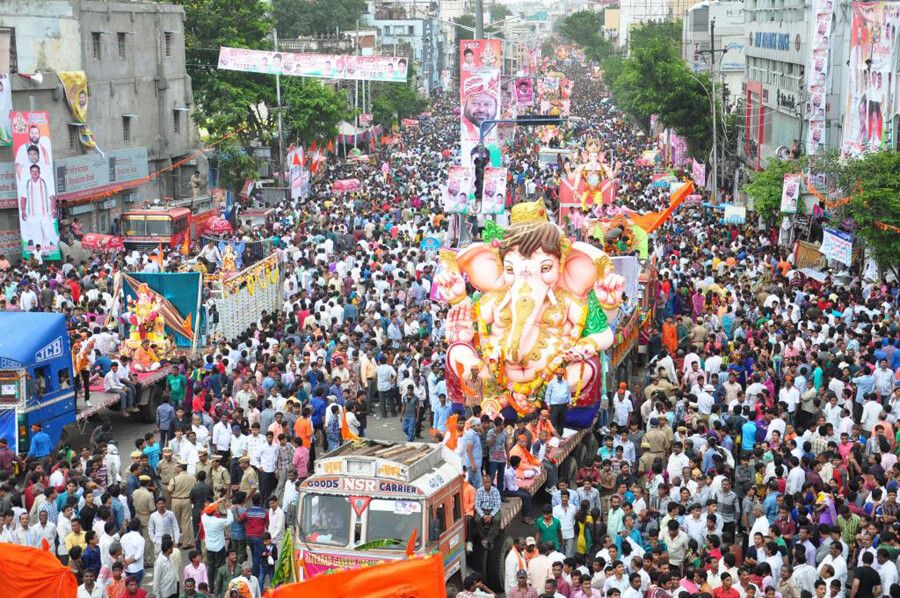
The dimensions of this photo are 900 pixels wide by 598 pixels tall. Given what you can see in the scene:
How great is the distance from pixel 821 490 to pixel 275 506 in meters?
5.62

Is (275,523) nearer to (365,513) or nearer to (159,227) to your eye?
(365,513)

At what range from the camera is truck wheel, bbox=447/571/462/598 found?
44.3 ft

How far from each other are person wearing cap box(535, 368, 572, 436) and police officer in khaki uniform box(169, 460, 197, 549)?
16.3 feet

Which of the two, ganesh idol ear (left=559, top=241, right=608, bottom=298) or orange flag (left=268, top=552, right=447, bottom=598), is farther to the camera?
ganesh idol ear (left=559, top=241, right=608, bottom=298)

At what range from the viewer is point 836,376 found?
66.6ft

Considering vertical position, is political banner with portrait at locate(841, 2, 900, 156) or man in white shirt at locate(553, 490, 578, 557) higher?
political banner with portrait at locate(841, 2, 900, 156)

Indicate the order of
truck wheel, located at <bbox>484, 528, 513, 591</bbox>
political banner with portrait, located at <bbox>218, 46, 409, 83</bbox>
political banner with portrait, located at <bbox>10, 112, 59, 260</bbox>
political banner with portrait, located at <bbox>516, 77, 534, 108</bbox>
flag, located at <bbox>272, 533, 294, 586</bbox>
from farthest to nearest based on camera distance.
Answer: political banner with portrait, located at <bbox>516, 77, 534, 108</bbox> → political banner with portrait, located at <bbox>218, 46, 409, 83</bbox> → political banner with portrait, located at <bbox>10, 112, 59, 260</bbox> → truck wheel, located at <bbox>484, 528, 513, 591</bbox> → flag, located at <bbox>272, 533, 294, 586</bbox>

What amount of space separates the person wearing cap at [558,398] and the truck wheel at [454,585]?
524cm

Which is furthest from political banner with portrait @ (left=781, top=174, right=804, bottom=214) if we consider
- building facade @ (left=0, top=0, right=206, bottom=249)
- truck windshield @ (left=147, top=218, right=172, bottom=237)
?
building facade @ (left=0, top=0, right=206, bottom=249)

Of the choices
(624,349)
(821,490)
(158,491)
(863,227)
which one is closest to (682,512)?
(821,490)

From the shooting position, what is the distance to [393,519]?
12.8 meters

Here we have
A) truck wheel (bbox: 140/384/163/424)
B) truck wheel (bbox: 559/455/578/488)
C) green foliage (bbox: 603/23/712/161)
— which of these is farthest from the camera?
green foliage (bbox: 603/23/712/161)

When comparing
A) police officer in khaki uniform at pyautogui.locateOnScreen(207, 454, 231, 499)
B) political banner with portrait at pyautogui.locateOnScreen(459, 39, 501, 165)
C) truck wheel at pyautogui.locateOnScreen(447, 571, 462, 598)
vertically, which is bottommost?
truck wheel at pyautogui.locateOnScreen(447, 571, 462, 598)

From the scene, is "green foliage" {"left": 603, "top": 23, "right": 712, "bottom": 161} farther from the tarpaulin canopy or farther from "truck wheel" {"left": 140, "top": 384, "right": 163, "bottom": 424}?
the tarpaulin canopy
